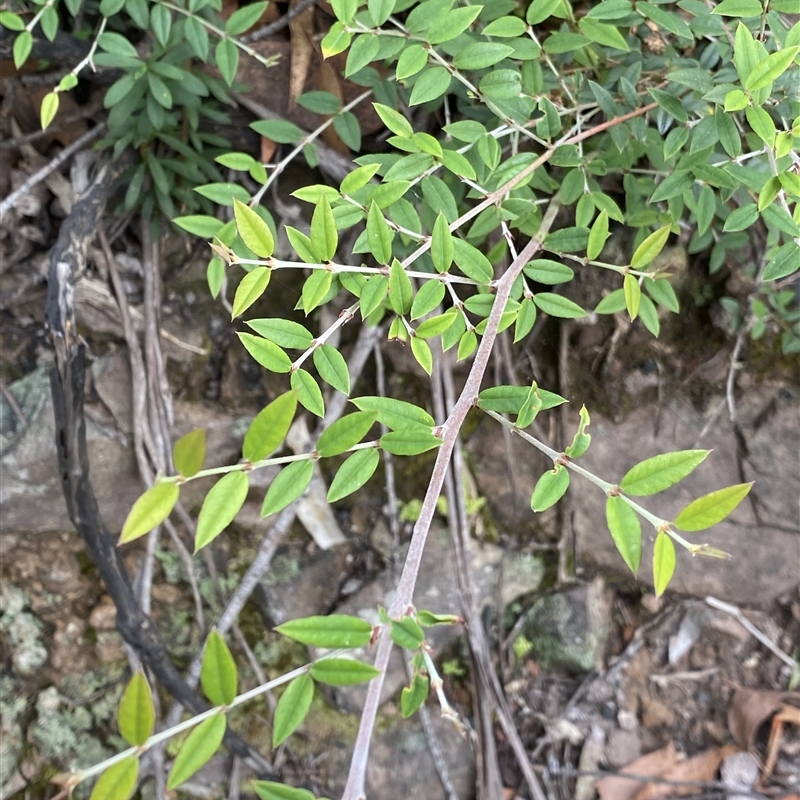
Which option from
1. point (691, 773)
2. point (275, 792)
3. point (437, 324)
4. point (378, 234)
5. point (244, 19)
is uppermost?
point (244, 19)

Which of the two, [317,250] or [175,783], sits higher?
[317,250]

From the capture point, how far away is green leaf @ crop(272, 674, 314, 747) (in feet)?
2.28

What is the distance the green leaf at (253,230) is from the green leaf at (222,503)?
0.95 feet

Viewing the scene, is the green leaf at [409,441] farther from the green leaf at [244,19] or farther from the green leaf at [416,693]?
the green leaf at [244,19]

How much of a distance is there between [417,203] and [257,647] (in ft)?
3.75

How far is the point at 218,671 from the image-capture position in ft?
2.20

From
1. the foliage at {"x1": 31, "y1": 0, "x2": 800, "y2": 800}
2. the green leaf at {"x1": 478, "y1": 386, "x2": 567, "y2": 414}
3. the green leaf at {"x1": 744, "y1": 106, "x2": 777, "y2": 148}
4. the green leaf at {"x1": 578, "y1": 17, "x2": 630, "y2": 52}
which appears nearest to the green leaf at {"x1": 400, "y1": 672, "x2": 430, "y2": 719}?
the foliage at {"x1": 31, "y1": 0, "x2": 800, "y2": 800}

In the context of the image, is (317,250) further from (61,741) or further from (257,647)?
(61,741)

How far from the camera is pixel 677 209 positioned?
3.43ft

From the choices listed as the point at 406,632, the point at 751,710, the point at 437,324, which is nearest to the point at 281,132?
the point at 437,324

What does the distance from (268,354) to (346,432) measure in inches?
5.2

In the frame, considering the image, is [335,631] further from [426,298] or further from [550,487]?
[426,298]

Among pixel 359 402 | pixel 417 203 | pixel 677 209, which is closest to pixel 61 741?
pixel 359 402

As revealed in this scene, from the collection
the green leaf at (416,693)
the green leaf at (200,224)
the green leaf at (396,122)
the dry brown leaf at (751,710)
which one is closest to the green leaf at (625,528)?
the green leaf at (416,693)
